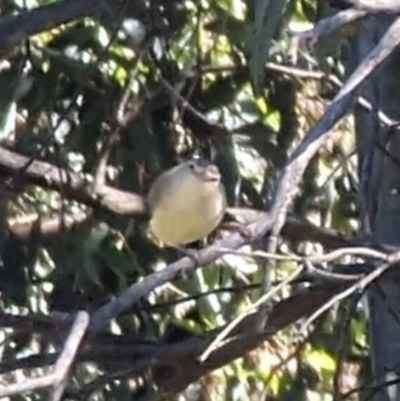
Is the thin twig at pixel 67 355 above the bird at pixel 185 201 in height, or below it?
below

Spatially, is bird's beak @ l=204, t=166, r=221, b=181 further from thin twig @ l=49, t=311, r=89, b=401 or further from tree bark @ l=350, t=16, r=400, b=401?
thin twig @ l=49, t=311, r=89, b=401

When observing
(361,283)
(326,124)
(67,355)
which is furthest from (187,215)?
(67,355)

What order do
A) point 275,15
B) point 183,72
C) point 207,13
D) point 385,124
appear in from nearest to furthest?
point 275,15 → point 385,124 → point 183,72 → point 207,13

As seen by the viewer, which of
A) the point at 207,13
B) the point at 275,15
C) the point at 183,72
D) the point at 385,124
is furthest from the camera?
the point at 207,13

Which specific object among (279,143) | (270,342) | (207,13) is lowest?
(270,342)

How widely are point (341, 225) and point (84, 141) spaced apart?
65 cm

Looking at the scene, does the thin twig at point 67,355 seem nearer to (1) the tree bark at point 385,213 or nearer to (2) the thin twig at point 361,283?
(2) the thin twig at point 361,283

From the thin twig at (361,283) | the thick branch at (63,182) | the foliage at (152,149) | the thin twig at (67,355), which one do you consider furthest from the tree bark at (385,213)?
the thin twig at (67,355)

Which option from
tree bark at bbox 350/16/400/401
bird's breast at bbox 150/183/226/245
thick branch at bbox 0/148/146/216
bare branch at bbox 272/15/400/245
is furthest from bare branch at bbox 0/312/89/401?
bird's breast at bbox 150/183/226/245

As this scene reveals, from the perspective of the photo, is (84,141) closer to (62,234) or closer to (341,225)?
(62,234)

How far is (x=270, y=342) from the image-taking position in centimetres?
423

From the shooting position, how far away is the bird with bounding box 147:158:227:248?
355cm

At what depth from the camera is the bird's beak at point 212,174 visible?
3662 millimetres

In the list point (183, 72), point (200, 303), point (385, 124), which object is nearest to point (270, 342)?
point (200, 303)
